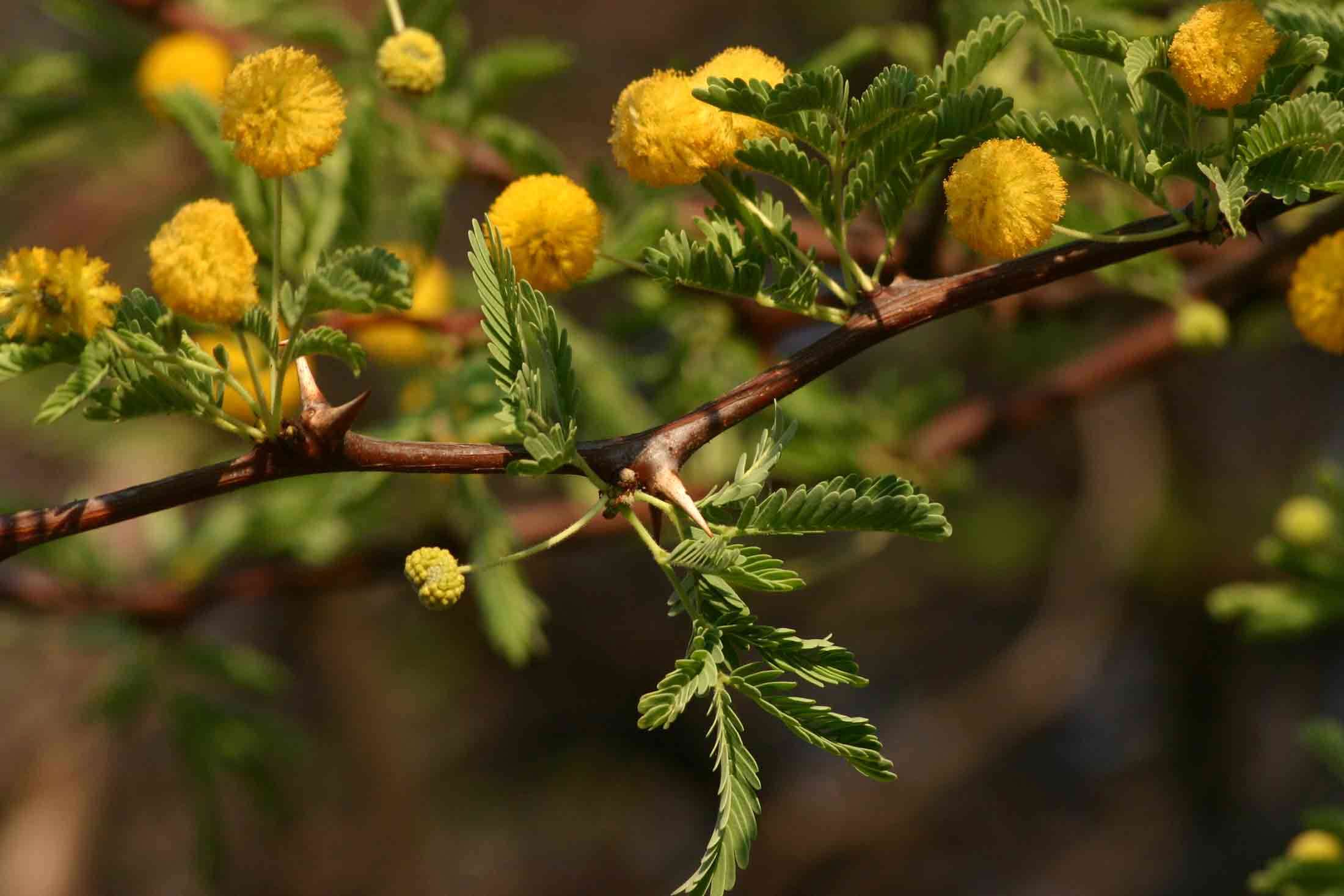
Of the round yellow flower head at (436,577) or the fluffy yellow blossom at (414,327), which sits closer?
the round yellow flower head at (436,577)

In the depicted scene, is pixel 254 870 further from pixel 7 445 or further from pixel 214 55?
pixel 214 55

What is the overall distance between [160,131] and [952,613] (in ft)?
11.4

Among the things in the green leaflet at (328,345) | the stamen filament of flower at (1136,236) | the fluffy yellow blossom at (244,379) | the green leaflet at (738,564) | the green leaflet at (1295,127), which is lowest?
the fluffy yellow blossom at (244,379)

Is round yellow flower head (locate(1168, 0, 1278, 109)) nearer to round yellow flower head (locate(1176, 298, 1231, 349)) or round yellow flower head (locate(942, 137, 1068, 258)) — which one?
round yellow flower head (locate(942, 137, 1068, 258))

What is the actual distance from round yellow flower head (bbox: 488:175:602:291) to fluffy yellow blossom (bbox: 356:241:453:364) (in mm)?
625

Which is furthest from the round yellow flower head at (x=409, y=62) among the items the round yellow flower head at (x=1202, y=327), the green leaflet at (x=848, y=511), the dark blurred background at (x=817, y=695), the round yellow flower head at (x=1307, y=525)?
the dark blurred background at (x=817, y=695)

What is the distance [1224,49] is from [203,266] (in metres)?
0.61

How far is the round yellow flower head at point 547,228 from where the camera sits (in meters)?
0.78

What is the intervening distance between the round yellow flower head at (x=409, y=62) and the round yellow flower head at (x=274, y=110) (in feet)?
0.96

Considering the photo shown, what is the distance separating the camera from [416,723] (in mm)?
4375

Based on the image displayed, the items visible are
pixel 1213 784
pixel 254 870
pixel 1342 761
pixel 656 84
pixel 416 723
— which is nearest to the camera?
pixel 656 84

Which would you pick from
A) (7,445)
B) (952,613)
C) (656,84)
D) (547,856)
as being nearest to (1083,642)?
(952,613)

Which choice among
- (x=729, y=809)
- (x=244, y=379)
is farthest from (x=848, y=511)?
(x=244, y=379)

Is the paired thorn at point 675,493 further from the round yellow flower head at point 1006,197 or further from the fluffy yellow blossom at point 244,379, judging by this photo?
the fluffy yellow blossom at point 244,379
